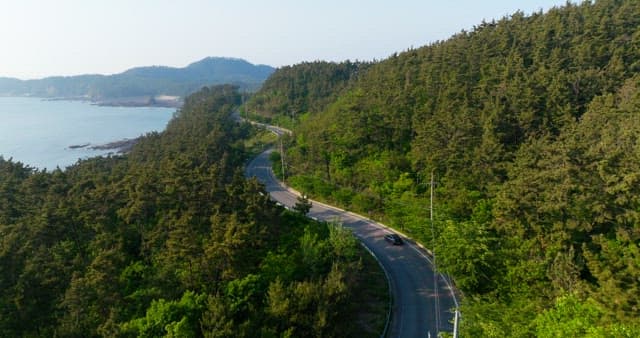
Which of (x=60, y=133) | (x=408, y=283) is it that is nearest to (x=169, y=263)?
(x=408, y=283)

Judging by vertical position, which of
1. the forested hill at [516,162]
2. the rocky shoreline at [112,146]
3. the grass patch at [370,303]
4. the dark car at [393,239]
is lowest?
the grass patch at [370,303]

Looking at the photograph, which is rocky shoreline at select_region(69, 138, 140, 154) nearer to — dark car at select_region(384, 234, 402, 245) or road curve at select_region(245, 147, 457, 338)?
road curve at select_region(245, 147, 457, 338)

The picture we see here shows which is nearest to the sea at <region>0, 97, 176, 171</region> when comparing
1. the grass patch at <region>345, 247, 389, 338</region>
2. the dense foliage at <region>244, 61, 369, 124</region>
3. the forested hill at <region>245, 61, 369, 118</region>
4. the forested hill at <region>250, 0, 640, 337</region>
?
the forested hill at <region>245, 61, 369, 118</region>

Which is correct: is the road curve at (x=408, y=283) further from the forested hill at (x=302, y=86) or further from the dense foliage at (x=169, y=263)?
the forested hill at (x=302, y=86)

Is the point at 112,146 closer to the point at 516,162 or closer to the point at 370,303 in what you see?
the point at 370,303

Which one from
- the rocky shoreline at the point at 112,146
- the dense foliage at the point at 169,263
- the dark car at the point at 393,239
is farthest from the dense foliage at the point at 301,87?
the dense foliage at the point at 169,263

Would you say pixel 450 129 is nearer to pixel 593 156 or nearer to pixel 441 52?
pixel 593 156
